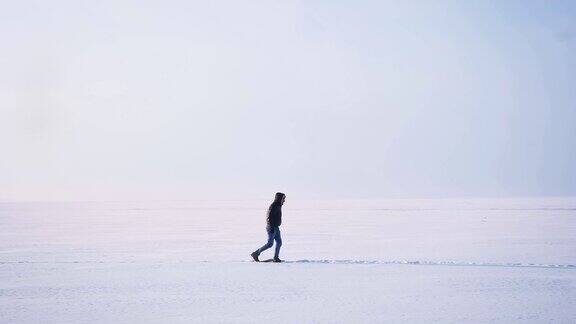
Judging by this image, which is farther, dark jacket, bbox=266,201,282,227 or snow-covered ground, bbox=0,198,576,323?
dark jacket, bbox=266,201,282,227

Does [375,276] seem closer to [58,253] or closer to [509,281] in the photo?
[509,281]

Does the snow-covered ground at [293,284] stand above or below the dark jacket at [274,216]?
below

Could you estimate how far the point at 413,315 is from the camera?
558cm

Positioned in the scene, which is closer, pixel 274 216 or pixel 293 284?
pixel 293 284

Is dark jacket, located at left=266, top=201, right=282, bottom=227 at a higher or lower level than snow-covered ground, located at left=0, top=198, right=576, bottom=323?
higher

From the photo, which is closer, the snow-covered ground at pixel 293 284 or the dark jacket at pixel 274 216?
the snow-covered ground at pixel 293 284

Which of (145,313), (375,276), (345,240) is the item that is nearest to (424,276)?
(375,276)

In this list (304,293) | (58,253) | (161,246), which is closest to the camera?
(304,293)

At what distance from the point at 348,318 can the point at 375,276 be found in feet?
8.80

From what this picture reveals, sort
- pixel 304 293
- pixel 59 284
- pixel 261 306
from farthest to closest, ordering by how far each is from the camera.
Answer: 1. pixel 59 284
2. pixel 304 293
3. pixel 261 306

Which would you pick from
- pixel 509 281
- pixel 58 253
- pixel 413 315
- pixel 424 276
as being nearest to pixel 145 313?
pixel 413 315

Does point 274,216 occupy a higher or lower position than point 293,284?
higher

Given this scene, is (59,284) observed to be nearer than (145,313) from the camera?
No

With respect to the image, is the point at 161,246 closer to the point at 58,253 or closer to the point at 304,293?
the point at 58,253
